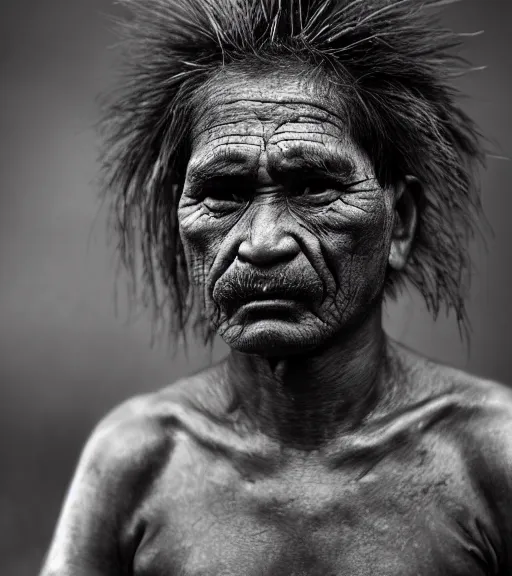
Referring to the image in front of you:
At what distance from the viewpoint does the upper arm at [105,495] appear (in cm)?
265

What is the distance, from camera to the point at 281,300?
2469mm

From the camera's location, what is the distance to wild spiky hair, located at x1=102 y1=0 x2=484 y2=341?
104 inches

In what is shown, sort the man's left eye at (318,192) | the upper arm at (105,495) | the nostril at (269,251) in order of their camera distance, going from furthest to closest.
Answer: the upper arm at (105,495)
the man's left eye at (318,192)
the nostril at (269,251)

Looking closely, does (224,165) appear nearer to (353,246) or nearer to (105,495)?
(353,246)

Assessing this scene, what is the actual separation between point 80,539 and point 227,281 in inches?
25.4

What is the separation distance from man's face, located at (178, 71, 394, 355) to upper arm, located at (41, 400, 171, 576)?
36cm

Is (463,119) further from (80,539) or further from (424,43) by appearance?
(80,539)

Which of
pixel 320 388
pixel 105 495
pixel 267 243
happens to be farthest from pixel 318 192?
pixel 105 495

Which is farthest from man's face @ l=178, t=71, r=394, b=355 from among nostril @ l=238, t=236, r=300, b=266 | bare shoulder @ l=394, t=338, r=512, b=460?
bare shoulder @ l=394, t=338, r=512, b=460

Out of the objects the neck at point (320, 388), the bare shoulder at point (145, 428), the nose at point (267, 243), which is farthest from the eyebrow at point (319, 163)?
the bare shoulder at point (145, 428)

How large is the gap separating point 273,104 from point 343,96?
0.15 metres

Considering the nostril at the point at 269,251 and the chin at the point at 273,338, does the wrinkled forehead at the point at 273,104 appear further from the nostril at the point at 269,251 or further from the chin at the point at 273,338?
the chin at the point at 273,338

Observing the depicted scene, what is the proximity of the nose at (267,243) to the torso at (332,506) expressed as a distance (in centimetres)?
47

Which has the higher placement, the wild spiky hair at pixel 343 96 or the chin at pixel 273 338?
the wild spiky hair at pixel 343 96
